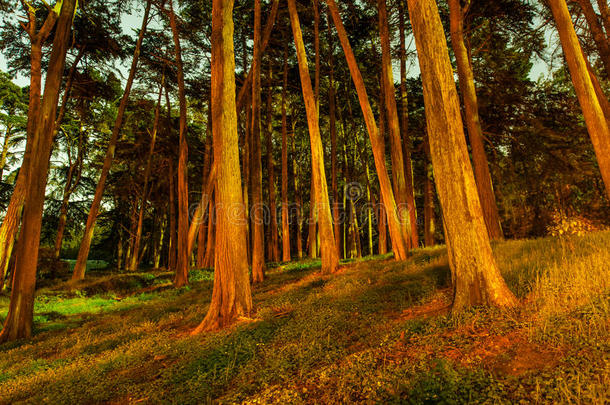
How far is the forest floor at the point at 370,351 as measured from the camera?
8.31 ft

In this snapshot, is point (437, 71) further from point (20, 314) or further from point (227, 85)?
point (20, 314)

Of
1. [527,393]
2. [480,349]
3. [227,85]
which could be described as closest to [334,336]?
[480,349]

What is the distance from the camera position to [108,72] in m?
17.3

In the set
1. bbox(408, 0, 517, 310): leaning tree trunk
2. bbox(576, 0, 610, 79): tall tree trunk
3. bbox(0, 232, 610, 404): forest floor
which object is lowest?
bbox(0, 232, 610, 404): forest floor

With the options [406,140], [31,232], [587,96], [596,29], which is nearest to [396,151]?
[406,140]

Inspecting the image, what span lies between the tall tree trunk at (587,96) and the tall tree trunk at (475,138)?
3022mm

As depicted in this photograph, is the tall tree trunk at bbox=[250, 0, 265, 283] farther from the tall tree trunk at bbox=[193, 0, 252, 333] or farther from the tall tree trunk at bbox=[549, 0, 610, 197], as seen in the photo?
the tall tree trunk at bbox=[549, 0, 610, 197]

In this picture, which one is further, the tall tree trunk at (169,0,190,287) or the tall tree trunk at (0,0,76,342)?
the tall tree trunk at (169,0,190,287)

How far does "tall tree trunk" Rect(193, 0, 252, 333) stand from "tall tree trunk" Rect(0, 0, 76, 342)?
4684 millimetres

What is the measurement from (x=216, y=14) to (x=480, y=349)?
803 centimetres

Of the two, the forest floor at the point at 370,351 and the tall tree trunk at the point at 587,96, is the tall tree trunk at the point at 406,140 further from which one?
the tall tree trunk at the point at 587,96

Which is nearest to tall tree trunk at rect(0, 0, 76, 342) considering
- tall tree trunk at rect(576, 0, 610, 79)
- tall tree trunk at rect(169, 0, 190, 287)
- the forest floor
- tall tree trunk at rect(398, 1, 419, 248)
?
the forest floor

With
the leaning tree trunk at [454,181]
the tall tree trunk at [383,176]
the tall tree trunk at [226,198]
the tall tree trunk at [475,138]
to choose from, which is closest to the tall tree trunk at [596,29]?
the tall tree trunk at [475,138]

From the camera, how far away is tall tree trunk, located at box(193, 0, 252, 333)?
6.17m
